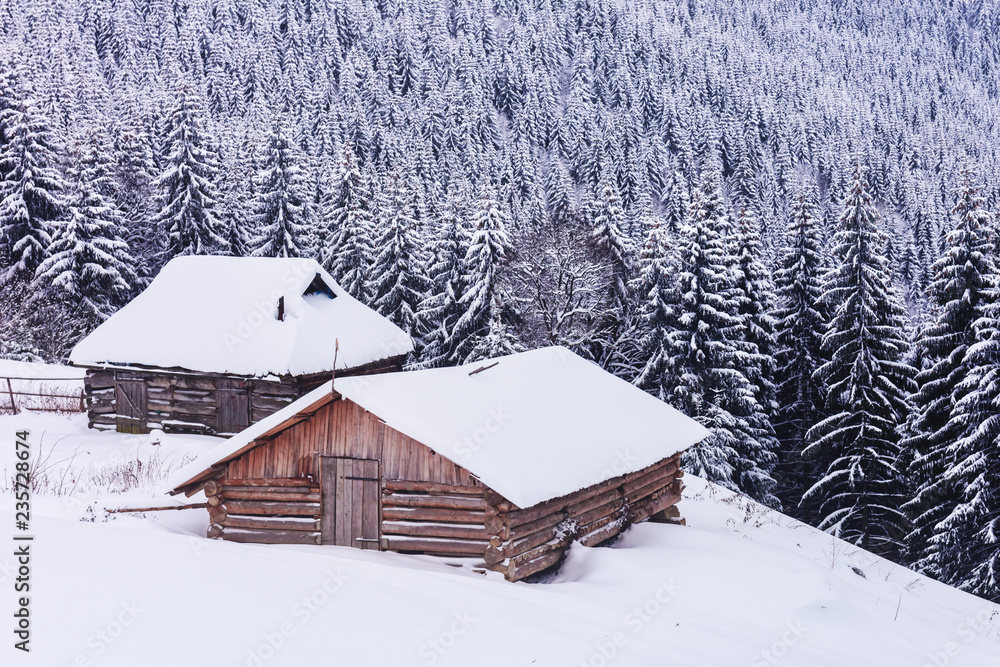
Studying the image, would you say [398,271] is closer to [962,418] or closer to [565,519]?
[565,519]

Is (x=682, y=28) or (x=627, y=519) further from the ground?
(x=682, y=28)

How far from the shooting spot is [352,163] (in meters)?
38.0

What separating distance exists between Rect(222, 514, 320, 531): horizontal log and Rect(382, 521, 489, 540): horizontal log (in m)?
1.46

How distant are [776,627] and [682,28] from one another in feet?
668

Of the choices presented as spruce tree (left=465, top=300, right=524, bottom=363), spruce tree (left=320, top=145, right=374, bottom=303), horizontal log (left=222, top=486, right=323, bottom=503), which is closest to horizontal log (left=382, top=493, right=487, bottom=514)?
horizontal log (left=222, top=486, right=323, bottom=503)

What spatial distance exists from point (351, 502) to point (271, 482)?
1.56 m

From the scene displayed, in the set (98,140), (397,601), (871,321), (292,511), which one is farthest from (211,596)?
(98,140)

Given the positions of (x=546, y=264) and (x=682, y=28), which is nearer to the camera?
(x=546, y=264)

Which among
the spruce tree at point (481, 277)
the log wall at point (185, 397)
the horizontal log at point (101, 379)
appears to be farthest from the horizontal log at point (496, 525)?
the spruce tree at point (481, 277)

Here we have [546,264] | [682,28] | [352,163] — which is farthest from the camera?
[682,28]

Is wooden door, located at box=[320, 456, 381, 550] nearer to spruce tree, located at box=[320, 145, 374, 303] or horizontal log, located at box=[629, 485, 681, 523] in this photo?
horizontal log, located at box=[629, 485, 681, 523]

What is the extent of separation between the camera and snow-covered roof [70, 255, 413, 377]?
→ 22766 millimetres

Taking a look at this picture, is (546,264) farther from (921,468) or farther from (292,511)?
(292,511)

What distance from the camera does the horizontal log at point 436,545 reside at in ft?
39.2
